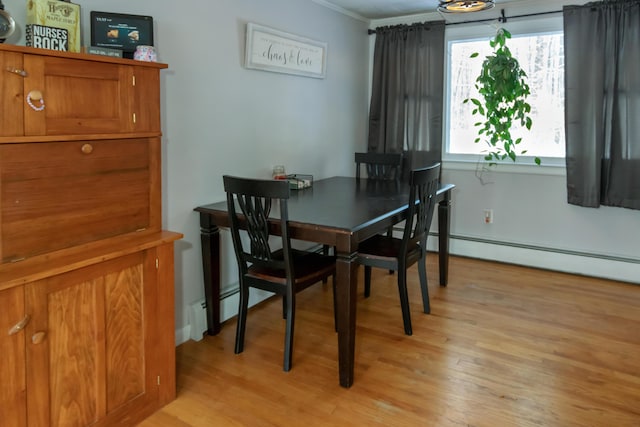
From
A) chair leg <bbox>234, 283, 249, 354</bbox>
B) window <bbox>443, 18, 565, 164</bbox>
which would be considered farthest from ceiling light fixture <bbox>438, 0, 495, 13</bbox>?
window <bbox>443, 18, 565, 164</bbox>

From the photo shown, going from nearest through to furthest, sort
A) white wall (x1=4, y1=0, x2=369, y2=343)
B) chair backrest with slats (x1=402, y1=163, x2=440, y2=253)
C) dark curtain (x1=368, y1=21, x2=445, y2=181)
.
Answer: white wall (x1=4, y1=0, x2=369, y2=343) → chair backrest with slats (x1=402, y1=163, x2=440, y2=253) → dark curtain (x1=368, y1=21, x2=445, y2=181)

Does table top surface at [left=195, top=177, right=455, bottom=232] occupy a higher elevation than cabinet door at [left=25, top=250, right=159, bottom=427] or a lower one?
higher

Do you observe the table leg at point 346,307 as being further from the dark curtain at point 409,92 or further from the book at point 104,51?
the dark curtain at point 409,92

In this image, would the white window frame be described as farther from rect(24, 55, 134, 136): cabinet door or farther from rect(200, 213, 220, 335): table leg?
rect(24, 55, 134, 136): cabinet door

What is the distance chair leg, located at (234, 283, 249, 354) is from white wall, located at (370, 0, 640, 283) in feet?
8.10

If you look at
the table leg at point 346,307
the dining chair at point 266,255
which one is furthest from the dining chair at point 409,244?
the table leg at point 346,307

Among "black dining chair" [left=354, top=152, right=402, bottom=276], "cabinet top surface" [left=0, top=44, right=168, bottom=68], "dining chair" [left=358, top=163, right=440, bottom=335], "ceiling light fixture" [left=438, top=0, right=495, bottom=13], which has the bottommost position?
"dining chair" [left=358, top=163, right=440, bottom=335]

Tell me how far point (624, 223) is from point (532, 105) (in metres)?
1.14

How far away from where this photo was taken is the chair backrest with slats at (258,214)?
7.42 ft

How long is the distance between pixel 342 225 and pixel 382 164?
5.68 feet

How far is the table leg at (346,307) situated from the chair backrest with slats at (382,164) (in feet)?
5.83

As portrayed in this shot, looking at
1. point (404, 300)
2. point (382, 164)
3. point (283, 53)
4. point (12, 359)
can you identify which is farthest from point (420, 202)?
point (12, 359)

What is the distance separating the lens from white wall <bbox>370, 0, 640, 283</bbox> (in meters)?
3.78

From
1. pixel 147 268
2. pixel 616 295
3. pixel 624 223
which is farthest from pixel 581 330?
pixel 147 268
